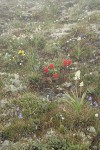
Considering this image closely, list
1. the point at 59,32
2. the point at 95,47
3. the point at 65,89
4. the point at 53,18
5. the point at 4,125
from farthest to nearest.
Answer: the point at 53,18 < the point at 59,32 < the point at 95,47 < the point at 65,89 < the point at 4,125

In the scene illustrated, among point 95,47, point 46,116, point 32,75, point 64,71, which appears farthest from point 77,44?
point 46,116

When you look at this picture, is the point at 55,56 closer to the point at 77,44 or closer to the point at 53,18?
the point at 77,44

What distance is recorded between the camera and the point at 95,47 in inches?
494

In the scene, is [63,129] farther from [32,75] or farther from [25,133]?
[32,75]

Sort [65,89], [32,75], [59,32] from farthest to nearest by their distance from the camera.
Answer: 1. [59,32]
2. [32,75]
3. [65,89]

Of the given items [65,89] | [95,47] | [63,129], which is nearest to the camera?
[63,129]

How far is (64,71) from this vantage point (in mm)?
11148

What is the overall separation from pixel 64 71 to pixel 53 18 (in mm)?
7820

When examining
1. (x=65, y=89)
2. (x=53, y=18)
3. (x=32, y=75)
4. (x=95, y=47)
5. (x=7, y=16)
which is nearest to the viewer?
(x=65, y=89)

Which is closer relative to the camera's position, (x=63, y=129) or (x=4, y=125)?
(x=63, y=129)

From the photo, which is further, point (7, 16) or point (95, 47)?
point (7, 16)

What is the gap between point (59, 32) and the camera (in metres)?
15.3

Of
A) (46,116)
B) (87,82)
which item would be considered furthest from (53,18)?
(46,116)

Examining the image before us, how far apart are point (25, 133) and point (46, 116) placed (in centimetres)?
82
